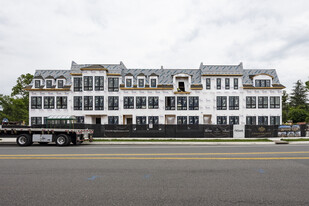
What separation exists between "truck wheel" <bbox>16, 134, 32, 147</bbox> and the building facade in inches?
690

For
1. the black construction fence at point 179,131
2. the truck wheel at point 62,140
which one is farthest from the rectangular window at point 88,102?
the truck wheel at point 62,140

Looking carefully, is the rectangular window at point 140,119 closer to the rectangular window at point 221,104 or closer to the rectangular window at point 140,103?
the rectangular window at point 140,103

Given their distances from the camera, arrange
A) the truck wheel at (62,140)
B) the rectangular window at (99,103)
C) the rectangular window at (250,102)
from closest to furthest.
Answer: the truck wheel at (62,140) < the rectangular window at (99,103) < the rectangular window at (250,102)

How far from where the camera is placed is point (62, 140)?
15938 millimetres

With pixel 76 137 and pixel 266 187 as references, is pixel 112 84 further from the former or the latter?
pixel 266 187

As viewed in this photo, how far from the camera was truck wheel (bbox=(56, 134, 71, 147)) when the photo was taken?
15.8m

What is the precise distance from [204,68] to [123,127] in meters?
20.2

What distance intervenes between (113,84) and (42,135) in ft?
62.6

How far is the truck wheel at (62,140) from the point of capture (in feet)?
51.8

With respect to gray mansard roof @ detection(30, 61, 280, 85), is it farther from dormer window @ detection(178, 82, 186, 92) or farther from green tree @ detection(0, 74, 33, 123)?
green tree @ detection(0, 74, 33, 123)

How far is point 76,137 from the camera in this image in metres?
16.2

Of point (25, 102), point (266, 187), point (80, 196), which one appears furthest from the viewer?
point (25, 102)

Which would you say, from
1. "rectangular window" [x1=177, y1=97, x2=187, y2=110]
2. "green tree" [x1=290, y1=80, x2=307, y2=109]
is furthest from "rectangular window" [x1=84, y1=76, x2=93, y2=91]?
"green tree" [x1=290, y1=80, x2=307, y2=109]

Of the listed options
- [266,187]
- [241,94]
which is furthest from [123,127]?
[241,94]
